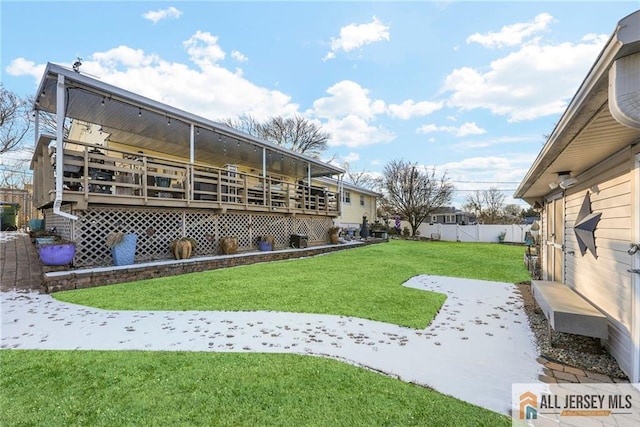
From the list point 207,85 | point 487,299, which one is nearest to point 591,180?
point 487,299

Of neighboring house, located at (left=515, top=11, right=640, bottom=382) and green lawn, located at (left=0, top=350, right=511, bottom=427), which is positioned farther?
green lawn, located at (left=0, top=350, right=511, bottom=427)

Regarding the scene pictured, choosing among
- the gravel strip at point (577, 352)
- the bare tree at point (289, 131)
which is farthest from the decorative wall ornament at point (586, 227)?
the bare tree at point (289, 131)

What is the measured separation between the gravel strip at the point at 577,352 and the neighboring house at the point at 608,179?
105 millimetres

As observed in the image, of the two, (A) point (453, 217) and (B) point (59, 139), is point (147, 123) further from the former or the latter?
(A) point (453, 217)

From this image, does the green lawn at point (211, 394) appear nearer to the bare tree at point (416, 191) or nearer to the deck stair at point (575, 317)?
the deck stair at point (575, 317)

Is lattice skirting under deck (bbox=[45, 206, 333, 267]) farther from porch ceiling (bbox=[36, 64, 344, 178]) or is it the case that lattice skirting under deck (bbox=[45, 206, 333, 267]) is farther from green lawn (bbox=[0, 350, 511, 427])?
green lawn (bbox=[0, 350, 511, 427])

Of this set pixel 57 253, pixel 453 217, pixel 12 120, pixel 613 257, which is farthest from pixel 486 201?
pixel 12 120

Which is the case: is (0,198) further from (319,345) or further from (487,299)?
(487,299)

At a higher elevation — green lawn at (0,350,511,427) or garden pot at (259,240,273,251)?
garden pot at (259,240,273,251)

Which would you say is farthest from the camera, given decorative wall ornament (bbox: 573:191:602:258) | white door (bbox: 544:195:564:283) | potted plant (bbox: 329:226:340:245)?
potted plant (bbox: 329:226:340:245)

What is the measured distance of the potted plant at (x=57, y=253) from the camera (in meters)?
6.33

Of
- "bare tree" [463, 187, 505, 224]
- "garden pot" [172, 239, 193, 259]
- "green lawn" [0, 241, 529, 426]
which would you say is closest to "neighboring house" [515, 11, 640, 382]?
"green lawn" [0, 241, 529, 426]

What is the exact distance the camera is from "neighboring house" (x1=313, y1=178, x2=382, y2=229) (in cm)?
2261

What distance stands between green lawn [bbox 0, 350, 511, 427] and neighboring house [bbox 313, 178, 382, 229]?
1887 cm
